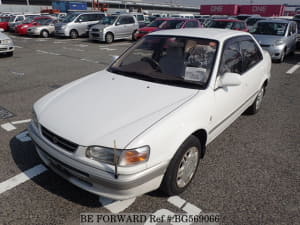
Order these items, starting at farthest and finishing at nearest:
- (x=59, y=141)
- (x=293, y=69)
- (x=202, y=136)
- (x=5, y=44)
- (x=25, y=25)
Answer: (x=25, y=25) < (x=5, y=44) < (x=293, y=69) < (x=202, y=136) < (x=59, y=141)

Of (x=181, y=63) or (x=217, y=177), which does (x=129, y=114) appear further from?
(x=217, y=177)

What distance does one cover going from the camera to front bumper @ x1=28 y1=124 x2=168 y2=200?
204 centimetres

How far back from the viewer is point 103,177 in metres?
2.05

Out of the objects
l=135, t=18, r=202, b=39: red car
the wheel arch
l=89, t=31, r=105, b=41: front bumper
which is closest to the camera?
the wheel arch

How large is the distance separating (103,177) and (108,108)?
0.75 m

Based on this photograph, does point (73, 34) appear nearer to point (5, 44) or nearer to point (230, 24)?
point (5, 44)

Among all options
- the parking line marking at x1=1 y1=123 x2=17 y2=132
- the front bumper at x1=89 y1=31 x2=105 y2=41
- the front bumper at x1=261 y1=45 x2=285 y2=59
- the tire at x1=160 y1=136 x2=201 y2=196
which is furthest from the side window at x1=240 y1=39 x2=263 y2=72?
the front bumper at x1=89 y1=31 x2=105 y2=41

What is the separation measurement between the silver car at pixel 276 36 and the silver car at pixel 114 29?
29.3 ft

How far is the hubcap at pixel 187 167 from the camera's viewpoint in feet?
8.24

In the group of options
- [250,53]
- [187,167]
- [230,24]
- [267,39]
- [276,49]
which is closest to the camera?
[187,167]

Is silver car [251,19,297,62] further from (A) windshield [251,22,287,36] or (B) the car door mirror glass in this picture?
(B) the car door mirror glass

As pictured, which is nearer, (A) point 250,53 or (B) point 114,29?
(A) point 250,53

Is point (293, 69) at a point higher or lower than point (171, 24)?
lower

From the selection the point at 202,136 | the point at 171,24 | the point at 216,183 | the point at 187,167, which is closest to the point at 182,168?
the point at 187,167
